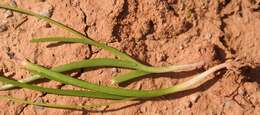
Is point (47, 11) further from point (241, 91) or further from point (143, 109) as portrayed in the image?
point (241, 91)

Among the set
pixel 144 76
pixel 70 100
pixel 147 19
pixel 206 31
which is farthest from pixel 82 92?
pixel 206 31

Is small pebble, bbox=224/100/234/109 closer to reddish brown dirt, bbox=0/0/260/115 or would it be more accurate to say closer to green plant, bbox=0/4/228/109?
reddish brown dirt, bbox=0/0/260/115

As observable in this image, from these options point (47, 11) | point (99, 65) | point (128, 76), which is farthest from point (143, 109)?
point (47, 11)

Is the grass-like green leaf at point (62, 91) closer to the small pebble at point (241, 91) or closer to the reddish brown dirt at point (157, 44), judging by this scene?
the reddish brown dirt at point (157, 44)

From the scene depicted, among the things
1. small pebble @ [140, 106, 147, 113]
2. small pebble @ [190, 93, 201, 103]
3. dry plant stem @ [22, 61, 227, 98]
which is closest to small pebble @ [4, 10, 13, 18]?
dry plant stem @ [22, 61, 227, 98]

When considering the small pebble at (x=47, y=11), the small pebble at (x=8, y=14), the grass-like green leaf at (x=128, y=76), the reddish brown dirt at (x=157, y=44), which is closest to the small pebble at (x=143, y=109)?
the reddish brown dirt at (x=157, y=44)

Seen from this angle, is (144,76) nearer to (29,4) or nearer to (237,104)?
(237,104)
